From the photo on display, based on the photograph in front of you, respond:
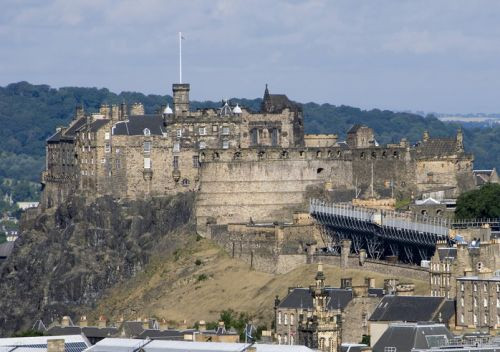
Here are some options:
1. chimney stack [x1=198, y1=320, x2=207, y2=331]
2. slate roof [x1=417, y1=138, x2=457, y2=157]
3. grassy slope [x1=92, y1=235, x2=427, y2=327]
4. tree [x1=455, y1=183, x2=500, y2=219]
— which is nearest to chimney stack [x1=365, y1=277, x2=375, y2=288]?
grassy slope [x1=92, y1=235, x2=427, y2=327]

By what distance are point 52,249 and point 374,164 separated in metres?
25.3

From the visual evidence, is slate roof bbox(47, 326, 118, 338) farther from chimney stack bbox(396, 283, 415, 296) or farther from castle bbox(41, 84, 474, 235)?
castle bbox(41, 84, 474, 235)

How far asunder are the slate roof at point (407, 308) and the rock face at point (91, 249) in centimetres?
3881

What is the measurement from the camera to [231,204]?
163250 mm

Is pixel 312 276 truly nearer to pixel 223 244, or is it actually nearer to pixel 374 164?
pixel 223 244

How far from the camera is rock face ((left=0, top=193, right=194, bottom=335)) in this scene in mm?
164875

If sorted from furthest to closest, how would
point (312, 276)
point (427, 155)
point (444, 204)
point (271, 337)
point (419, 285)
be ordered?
1. point (427, 155)
2. point (444, 204)
3. point (312, 276)
4. point (419, 285)
5. point (271, 337)

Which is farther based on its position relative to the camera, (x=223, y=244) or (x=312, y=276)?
(x=223, y=244)

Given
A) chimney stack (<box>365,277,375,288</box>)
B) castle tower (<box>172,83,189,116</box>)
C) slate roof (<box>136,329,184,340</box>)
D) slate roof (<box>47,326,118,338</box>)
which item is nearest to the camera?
slate roof (<box>136,329,184,340</box>)

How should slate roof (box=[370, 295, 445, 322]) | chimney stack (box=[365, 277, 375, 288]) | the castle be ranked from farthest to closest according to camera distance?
1. the castle
2. chimney stack (box=[365, 277, 375, 288])
3. slate roof (box=[370, 295, 445, 322])

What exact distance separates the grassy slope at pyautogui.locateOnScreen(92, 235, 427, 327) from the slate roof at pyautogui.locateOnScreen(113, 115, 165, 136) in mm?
10372

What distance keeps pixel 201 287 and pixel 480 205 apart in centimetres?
2020

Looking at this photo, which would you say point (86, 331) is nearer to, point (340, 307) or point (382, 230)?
point (340, 307)

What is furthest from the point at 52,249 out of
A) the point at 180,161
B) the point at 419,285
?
the point at 419,285
